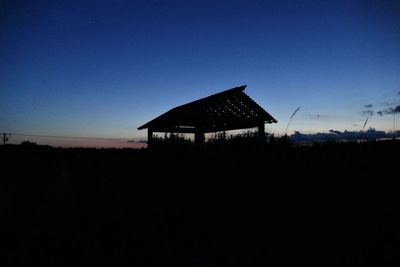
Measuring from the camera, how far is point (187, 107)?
11945 millimetres

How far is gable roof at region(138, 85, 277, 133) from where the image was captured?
12.0 metres

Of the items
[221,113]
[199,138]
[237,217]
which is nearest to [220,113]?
[221,113]

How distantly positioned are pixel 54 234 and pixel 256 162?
371 cm

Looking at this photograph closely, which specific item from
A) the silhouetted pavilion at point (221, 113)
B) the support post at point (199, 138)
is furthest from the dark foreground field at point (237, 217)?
the silhouetted pavilion at point (221, 113)

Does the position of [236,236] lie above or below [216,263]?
above

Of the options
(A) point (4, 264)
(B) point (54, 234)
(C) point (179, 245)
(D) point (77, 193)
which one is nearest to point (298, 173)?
(C) point (179, 245)

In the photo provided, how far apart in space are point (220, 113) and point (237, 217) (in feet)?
34.0

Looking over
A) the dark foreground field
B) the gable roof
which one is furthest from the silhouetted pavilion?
the dark foreground field

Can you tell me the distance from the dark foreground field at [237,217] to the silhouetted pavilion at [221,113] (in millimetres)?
5845

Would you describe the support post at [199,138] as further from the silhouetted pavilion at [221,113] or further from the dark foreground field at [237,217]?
the dark foreground field at [237,217]

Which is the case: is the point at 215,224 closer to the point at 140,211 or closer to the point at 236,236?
the point at 236,236

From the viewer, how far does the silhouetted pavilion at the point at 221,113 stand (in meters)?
12.0

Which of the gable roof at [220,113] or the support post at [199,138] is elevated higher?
the gable roof at [220,113]

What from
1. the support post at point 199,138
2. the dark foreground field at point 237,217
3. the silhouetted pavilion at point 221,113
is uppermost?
the silhouetted pavilion at point 221,113
